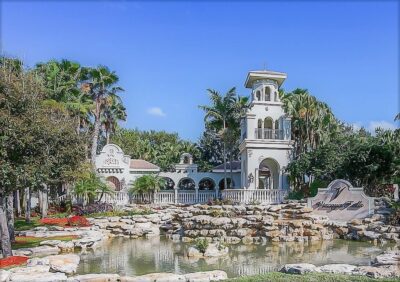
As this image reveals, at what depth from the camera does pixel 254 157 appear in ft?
106

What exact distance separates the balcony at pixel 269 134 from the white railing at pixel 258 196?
4.90 meters

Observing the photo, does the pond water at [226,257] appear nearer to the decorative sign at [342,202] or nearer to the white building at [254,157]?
the decorative sign at [342,202]

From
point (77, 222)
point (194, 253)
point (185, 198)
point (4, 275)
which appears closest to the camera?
point (4, 275)

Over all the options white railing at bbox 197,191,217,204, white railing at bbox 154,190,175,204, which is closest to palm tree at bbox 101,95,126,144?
white railing at bbox 154,190,175,204

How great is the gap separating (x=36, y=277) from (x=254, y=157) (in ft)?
75.7

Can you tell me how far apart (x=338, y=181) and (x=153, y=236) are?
12164 millimetres

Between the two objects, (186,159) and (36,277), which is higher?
(186,159)

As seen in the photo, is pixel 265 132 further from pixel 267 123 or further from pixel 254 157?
→ pixel 254 157

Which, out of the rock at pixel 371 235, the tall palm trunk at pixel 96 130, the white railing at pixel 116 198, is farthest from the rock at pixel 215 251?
the tall palm trunk at pixel 96 130

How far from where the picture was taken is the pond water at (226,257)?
14359 mm

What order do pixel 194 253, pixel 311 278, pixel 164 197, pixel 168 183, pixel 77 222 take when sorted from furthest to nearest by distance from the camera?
pixel 168 183 < pixel 164 197 < pixel 77 222 < pixel 194 253 < pixel 311 278

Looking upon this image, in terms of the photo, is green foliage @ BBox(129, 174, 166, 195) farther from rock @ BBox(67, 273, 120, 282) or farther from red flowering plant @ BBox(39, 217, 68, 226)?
rock @ BBox(67, 273, 120, 282)

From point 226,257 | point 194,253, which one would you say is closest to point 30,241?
point 194,253

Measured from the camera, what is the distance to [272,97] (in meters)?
34.2
